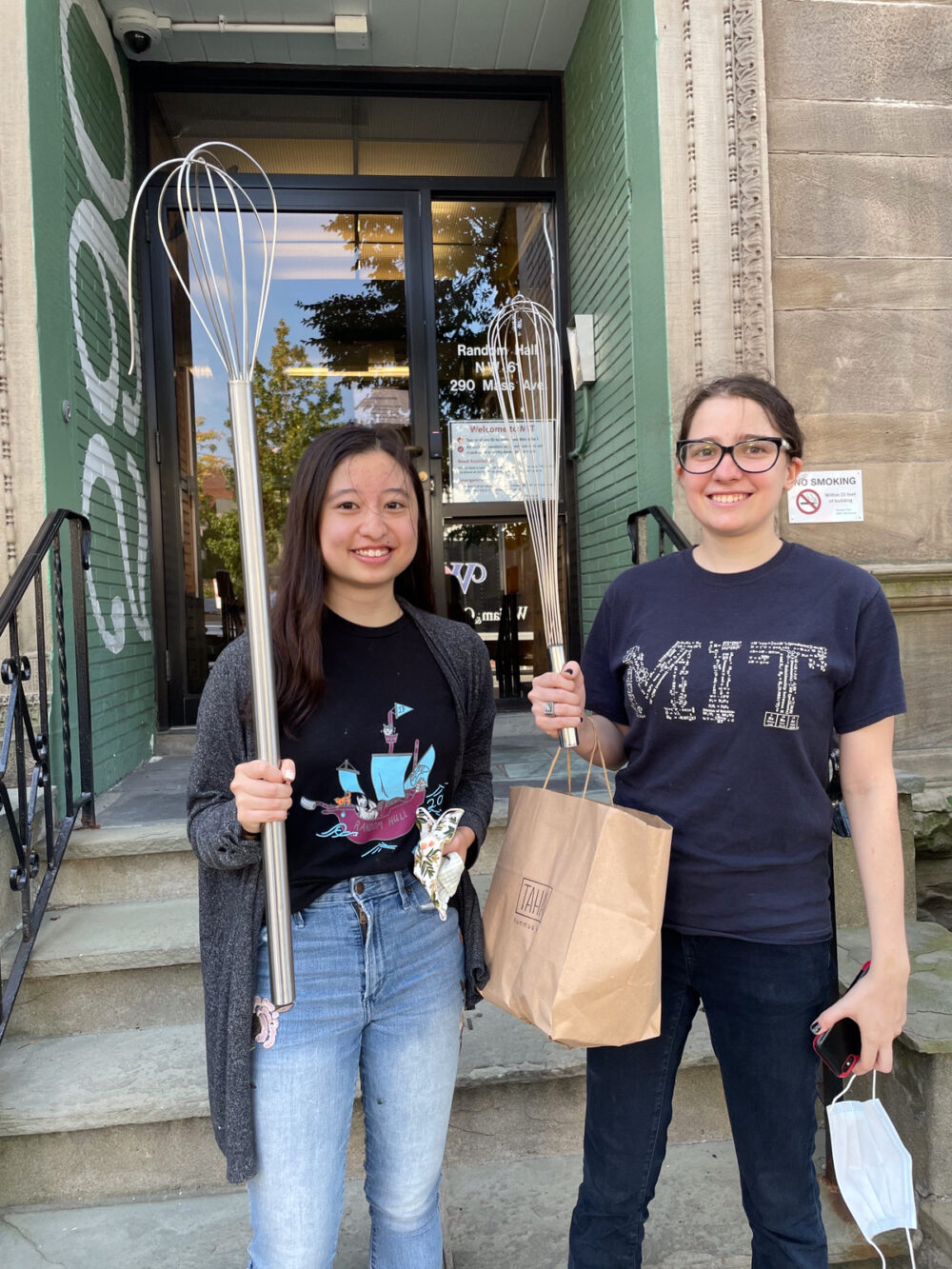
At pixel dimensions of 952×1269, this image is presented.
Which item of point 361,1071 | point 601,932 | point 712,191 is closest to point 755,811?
point 601,932

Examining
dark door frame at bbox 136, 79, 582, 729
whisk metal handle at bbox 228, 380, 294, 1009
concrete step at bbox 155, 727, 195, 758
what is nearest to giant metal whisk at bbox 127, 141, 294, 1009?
whisk metal handle at bbox 228, 380, 294, 1009

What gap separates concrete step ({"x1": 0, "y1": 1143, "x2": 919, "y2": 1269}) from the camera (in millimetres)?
1978

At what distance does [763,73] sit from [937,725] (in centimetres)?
260

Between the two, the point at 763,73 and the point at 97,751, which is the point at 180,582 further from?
the point at 763,73

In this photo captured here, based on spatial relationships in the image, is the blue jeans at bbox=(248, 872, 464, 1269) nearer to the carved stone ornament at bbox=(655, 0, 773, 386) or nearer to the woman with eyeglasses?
the woman with eyeglasses

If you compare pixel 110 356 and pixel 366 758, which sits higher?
pixel 110 356

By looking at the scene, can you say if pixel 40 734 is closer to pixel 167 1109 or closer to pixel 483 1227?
pixel 167 1109

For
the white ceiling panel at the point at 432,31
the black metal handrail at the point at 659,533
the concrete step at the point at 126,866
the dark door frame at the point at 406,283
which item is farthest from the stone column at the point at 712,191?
the concrete step at the point at 126,866

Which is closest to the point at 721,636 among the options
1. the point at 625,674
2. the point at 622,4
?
the point at 625,674

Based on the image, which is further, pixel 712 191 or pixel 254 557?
pixel 712 191

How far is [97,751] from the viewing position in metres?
3.49

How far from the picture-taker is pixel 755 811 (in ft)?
4.61

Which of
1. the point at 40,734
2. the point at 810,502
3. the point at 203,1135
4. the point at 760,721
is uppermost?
the point at 810,502

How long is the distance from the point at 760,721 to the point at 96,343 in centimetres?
352
